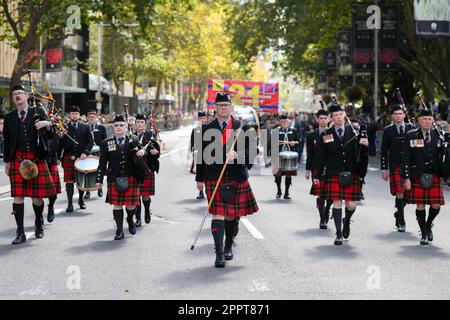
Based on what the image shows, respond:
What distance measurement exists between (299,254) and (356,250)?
0.78m

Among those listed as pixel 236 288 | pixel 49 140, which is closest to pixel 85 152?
pixel 49 140

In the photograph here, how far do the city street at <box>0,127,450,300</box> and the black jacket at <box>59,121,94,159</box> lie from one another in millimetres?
1011

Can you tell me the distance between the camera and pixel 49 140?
11930 mm

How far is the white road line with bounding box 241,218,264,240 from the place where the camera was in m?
11.7

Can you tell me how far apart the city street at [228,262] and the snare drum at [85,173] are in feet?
1.52

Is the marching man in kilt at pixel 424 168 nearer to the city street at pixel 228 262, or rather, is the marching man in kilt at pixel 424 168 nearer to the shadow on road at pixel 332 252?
the city street at pixel 228 262

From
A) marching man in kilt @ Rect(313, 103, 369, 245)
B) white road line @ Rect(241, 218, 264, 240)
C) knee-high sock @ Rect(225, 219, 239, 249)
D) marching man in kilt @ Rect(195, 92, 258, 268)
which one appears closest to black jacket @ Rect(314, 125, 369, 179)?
marching man in kilt @ Rect(313, 103, 369, 245)

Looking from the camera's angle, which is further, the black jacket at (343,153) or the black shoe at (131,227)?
the black shoe at (131,227)

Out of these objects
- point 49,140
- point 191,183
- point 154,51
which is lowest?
point 191,183

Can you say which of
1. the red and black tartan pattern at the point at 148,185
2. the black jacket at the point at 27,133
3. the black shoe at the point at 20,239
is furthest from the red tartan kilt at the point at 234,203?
the red and black tartan pattern at the point at 148,185

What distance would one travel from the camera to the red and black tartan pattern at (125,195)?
1134 centimetres

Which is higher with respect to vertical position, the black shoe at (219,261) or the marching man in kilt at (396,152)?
the marching man in kilt at (396,152)

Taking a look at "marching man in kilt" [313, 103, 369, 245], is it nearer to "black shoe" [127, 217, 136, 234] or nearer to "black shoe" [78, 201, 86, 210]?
"black shoe" [127, 217, 136, 234]
